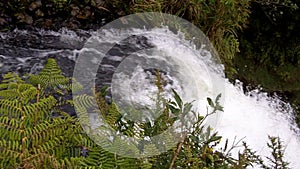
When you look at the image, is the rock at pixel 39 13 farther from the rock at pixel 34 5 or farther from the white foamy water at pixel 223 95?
the white foamy water at pixel 223 95

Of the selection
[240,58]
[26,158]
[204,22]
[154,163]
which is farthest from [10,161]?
[240,58]

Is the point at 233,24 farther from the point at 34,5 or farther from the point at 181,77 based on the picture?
the point at 34,5

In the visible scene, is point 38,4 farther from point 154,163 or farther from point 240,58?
point 154,163

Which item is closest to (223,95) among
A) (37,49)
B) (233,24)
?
(233,24)

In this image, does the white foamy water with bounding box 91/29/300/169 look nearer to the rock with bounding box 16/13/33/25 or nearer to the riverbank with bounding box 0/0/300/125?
the riverbank with bounding box 0/0/300/125

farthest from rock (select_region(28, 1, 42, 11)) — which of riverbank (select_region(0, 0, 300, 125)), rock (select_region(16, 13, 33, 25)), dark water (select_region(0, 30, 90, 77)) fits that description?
dark water (select_region(0, 30, 90, 77))

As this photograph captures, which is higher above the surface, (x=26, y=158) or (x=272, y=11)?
(x=272, y=11)

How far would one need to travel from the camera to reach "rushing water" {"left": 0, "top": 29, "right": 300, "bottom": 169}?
14.4 feet

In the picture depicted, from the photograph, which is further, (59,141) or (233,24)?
(233,24)

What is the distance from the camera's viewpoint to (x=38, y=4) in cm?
516

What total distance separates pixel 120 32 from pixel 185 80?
3.64 ft

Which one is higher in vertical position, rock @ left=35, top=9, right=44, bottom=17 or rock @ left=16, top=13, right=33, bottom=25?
rock @ left=35, top=9, right=44, bottom=17

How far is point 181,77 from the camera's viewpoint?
15.7ft

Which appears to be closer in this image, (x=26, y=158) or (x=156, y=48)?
(x=26, y=158)
